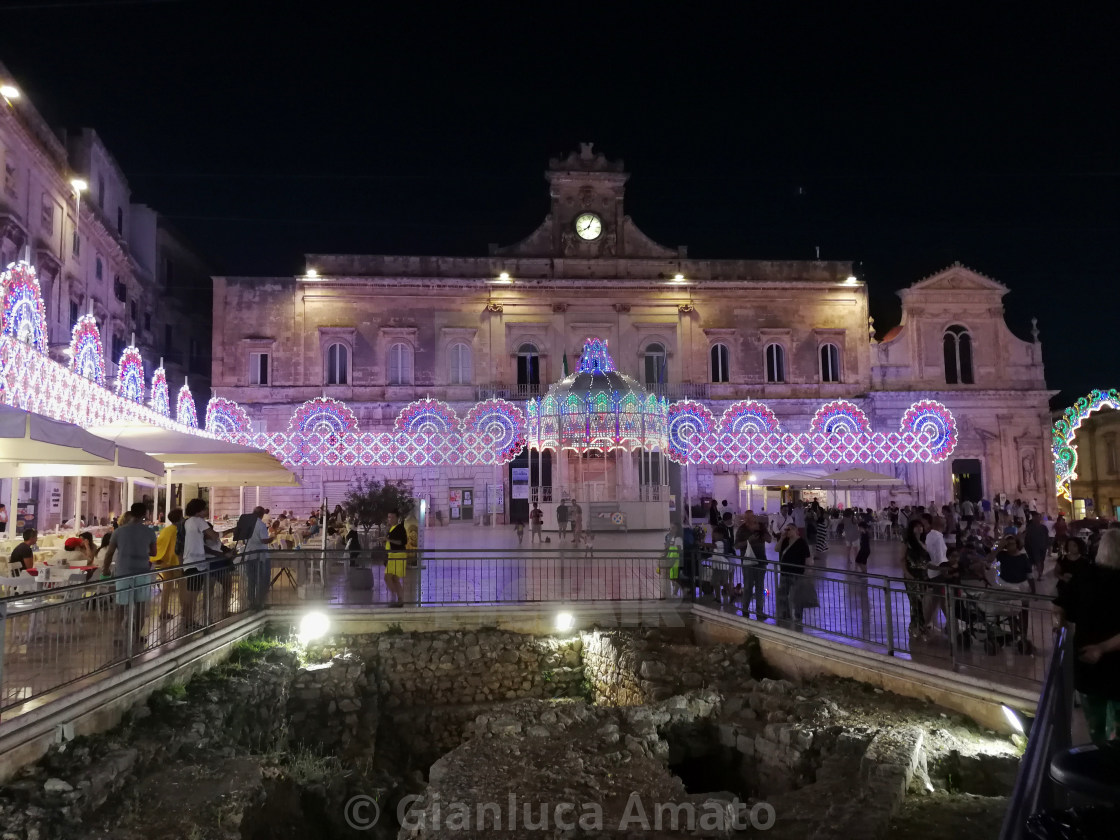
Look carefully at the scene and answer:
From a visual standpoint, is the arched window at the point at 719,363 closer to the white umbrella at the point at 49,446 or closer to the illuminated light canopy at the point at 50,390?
the illuminated light canopy at the point at 50,390

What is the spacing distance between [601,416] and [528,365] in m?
14.9

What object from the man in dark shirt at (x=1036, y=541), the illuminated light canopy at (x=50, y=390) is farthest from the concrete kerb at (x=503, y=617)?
the man in dark shirt at (x=1036, y=541)

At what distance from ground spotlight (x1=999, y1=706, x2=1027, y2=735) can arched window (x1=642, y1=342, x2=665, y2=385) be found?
2761cm

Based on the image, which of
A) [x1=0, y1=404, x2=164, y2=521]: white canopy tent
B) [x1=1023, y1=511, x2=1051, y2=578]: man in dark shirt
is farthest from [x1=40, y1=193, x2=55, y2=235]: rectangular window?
[x1=1023, y1=511, x2=1051, y2=578]: man in dark shirt

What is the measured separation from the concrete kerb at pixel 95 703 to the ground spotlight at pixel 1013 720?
7920 millimetres

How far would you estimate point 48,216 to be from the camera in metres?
22.3

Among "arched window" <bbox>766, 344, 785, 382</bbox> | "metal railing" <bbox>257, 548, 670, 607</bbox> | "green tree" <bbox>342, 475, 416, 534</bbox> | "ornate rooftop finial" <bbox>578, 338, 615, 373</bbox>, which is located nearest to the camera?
"metal railing" <bbox>257, 548, 670, 607</bbox>

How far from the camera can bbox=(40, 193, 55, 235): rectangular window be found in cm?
2195

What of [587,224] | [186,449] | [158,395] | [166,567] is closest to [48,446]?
[166,567]

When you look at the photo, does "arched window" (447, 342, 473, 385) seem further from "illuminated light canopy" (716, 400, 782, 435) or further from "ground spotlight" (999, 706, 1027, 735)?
"ground spotlight" (999, 706, 1027, 735)

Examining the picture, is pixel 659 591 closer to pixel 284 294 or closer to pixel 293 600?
pixel 293 600

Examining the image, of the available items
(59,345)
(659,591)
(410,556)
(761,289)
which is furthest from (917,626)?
(761,289)

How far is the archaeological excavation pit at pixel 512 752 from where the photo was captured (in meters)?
6.09

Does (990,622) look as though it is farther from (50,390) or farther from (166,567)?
(50,390)
